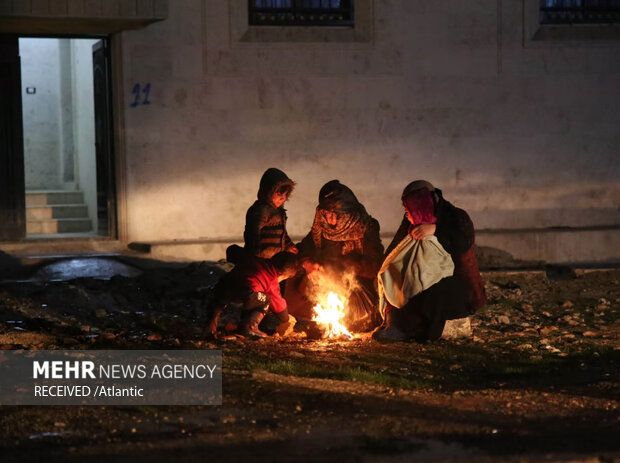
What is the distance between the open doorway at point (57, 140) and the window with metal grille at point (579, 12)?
630 centimetres

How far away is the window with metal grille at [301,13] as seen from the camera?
46.4 ft

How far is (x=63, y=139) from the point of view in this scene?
18078 millimetres

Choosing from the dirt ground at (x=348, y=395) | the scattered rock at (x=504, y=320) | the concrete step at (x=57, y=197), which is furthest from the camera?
the concrete step at (x=57, y=197)

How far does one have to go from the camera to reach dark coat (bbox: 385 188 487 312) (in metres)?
9.17

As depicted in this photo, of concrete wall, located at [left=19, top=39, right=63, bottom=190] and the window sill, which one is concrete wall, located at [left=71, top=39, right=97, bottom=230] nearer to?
concrete wall, located at [left=19, top=39, right=63, bottom=190]

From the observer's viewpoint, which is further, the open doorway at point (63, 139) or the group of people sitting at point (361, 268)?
the open doorway at point (63, 139)

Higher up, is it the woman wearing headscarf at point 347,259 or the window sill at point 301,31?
the window sill at point 301,31

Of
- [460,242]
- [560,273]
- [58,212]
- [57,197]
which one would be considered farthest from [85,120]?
[460,242]

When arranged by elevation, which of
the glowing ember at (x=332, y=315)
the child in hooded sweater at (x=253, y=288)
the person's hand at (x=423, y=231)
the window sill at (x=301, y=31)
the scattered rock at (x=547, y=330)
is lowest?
the scattered rock at (x=547, y=330)

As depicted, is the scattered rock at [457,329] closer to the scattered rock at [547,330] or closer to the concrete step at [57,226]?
the scattered rock at [547,330]

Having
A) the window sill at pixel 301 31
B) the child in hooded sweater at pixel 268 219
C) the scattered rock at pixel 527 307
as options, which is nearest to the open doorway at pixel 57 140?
the window sill at pixel 301 31

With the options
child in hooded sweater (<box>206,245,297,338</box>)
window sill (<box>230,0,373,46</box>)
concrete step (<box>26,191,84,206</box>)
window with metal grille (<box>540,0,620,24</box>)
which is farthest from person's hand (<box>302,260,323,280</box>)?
concrete step (<box>26,191,84,206</box>)

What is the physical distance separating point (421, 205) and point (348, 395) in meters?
2.46

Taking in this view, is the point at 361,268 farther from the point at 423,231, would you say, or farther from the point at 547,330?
the point at 547,330
